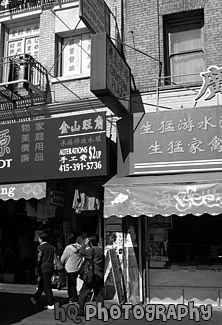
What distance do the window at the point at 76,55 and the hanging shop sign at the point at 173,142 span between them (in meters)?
2.81

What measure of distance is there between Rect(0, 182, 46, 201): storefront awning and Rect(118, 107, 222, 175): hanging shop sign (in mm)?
2015

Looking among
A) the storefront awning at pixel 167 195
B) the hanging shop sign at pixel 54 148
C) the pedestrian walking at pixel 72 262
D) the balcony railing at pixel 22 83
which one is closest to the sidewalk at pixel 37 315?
the pedestrian walking at pixel 72 262

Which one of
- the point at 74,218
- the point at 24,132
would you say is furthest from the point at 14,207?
the point at 24,132

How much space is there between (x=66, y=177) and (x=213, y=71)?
4.25 metres

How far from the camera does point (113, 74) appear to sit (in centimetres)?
893

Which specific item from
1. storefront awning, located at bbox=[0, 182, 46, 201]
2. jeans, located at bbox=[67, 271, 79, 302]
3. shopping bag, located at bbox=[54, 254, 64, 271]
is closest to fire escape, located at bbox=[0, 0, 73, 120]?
storefront awning, located at bbox=[0, 182, 46, 201]

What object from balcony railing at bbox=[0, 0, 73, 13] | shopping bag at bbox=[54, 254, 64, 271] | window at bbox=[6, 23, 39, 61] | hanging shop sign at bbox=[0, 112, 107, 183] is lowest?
shopping bag at bbox=[54, 254, 64, 271]

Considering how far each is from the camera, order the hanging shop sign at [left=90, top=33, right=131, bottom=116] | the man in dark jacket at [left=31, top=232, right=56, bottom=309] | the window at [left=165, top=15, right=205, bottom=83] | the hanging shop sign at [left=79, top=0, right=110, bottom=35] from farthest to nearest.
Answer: the window at [left=165, top=15, right=205, bottom=83], the man in dark jacket at [left=31, top=232, right=56, bottom=309], the hanging shop sign at [left=79, top=0, right=110, bottom=35], the hanging shop sign at [left=90, top=33, right=131, bottom=116]

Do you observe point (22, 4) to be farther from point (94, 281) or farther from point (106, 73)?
point (94, 281)

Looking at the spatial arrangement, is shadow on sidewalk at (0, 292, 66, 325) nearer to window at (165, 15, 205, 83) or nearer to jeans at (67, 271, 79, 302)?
jeans at (67, 271, 79, 302)

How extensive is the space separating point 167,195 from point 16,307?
4.37 meters

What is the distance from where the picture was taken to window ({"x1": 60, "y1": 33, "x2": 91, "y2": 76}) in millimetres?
11680

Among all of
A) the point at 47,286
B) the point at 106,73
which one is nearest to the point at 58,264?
the point at 47,286

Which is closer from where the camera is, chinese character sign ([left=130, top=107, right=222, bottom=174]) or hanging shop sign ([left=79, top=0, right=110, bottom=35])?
hanging shop sign ([left=79, top=0, right=110, bottom=35])
